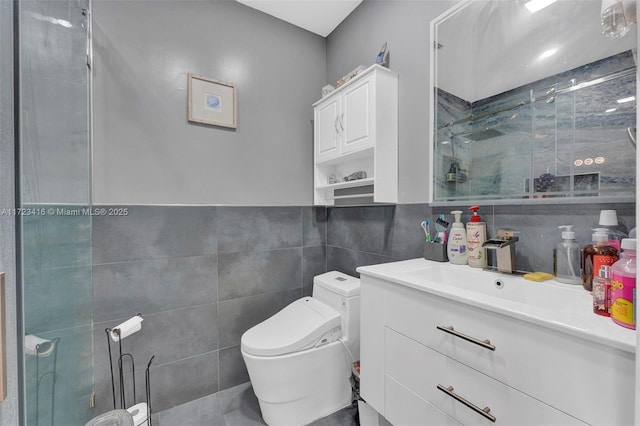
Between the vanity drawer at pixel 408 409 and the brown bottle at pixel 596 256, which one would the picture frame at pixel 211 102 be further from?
the brown bottle at pixel 596 256

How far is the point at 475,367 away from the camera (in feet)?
2.37

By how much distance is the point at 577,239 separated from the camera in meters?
0.88

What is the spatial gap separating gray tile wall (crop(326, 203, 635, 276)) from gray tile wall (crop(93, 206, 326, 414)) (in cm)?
36

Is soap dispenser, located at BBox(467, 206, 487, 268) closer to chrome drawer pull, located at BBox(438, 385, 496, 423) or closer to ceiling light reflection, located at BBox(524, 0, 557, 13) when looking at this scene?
chrome drawer pull, located at BBox(438, 385, 496, 423)

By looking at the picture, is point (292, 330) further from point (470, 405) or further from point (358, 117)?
point (358, 117)

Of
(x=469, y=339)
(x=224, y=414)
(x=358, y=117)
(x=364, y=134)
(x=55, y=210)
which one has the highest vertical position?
(x=358, y=117)

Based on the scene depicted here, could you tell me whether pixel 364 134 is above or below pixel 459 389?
above

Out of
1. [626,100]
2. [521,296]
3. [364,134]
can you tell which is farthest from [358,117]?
[521,296]

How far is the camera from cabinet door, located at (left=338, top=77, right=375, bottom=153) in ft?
4.98

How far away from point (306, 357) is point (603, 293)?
1185mm

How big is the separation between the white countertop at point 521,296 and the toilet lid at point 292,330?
525 millimetres

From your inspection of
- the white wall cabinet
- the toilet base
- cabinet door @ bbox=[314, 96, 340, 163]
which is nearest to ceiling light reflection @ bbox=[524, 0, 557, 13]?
the white wall cabinet

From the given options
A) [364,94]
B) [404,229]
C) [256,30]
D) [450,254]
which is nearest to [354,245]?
[404,229]

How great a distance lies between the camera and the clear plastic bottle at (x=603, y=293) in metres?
0.61
